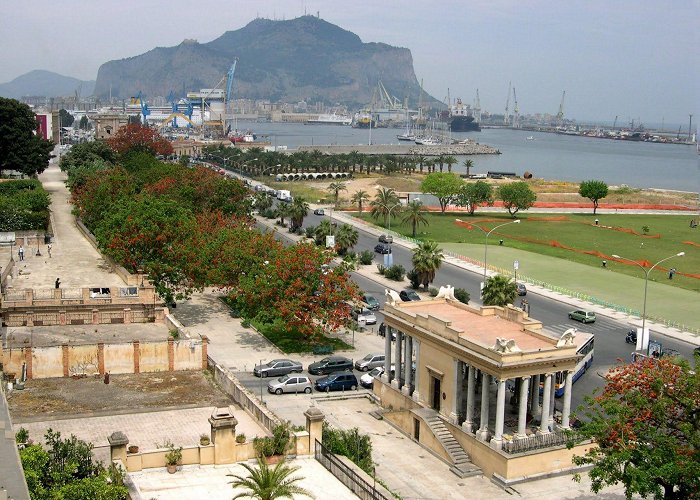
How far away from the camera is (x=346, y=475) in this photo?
80.4 ft

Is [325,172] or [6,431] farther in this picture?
[325,172]

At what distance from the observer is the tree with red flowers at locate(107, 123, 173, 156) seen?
14788 cm

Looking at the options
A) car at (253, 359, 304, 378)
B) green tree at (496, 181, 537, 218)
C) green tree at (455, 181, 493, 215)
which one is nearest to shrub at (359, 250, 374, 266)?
car at (253, 359, 304, 378)

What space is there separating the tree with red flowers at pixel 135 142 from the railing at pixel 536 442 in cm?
11790

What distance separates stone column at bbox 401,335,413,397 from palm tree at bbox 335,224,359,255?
41519 millimetres

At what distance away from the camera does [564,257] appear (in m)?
89.8

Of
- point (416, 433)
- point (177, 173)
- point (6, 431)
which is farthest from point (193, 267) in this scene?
point (177, 173)

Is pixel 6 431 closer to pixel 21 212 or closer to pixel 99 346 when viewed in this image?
pixel 99 346

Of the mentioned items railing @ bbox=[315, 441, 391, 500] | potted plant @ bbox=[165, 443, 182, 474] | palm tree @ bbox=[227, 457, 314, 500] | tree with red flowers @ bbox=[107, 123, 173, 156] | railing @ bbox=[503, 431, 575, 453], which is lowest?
railing @ bbox=[503, 431, 575, 453]

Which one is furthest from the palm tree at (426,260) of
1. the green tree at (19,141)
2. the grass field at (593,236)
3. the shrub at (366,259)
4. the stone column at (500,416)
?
the green tree at (19,141)

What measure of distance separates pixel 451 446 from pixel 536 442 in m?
3.51

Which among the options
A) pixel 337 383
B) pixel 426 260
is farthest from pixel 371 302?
pixel 337 383

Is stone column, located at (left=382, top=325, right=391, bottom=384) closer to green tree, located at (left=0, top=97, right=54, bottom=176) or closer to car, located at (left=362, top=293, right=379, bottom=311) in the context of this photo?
car, located at (left=362, top=293, right=379, bottom=311)

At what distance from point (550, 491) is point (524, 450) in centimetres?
182
